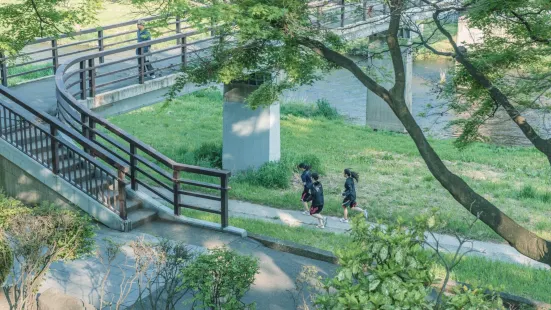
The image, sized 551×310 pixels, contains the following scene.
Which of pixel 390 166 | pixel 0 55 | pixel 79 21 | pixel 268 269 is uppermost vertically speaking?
pixel 79 21

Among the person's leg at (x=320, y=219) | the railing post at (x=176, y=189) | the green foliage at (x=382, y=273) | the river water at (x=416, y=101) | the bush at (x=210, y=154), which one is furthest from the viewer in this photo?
the river water at (x=416, y=101)

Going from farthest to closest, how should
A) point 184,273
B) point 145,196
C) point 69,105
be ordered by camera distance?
1. point 69,105
2. point 145,196
3. point 184,273

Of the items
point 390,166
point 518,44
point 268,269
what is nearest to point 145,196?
point 268,269

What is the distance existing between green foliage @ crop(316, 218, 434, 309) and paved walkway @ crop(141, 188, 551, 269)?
6.15 meters

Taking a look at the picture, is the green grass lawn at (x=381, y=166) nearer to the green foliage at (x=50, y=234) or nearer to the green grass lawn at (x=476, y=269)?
the green grass lawn at (x=476, y=269)

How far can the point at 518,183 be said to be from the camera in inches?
768

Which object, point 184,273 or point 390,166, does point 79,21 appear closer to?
point 184,273

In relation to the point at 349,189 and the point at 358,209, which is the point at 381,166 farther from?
the point at 349,189

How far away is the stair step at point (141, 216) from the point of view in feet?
38.6

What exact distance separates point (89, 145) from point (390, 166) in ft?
36.4

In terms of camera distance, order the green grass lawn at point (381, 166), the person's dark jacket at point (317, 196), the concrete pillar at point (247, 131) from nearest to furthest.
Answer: the person's dark jacket at point (317, 196)
the green grass lawn at point (381, 166)
the concrete pillar at point (247, 131)

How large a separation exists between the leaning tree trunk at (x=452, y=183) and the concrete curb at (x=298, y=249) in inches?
73.9

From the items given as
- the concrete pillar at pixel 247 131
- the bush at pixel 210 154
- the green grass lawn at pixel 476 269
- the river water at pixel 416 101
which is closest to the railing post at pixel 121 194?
the green grass lawn at pixel 476 269

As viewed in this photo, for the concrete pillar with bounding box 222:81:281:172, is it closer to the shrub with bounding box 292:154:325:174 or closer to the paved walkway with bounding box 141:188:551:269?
the shrub with bounding box 292:154:325:174
